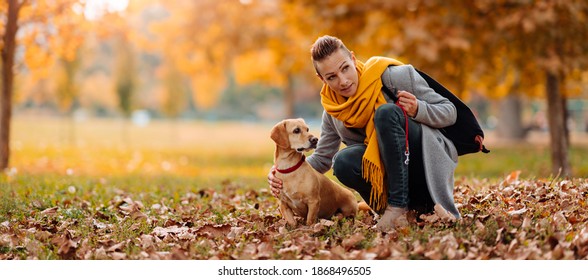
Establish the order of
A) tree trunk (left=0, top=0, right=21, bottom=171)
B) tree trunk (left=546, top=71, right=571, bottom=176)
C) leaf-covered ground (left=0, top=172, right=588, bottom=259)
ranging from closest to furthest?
leaf-covered ground (left=0, top=172, right=588, bottom=259) → tree trunk (left=0, top=0, right=21, bottom=171) → tree trunk (left=546, top=71, right=571, bottom=176)

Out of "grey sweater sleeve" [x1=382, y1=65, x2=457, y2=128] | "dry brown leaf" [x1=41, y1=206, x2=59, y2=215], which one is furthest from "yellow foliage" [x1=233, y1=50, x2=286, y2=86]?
"grey sweater sleeve" [x1=382, y1=65, x2=457, y2=128]

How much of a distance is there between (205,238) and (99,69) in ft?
207

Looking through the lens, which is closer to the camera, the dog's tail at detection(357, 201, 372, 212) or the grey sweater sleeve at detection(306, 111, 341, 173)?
the grey sweater sleeve at detection(306, 111, 341, 173)

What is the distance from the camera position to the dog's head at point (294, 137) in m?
5.05

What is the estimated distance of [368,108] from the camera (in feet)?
15.7

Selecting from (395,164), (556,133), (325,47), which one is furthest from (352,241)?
(556,133)

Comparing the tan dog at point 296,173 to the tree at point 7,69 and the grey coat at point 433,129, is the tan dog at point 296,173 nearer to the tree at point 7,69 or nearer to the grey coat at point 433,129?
the grey coat at point 433,129

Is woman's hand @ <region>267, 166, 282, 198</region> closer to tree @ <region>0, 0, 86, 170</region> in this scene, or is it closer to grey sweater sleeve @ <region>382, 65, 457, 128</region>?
grey sweater sleeve @ <region>382, 65, 457, 128</region>

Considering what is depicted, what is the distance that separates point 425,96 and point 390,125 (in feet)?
1.37

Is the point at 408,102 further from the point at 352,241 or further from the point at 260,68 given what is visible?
the point at 260,68

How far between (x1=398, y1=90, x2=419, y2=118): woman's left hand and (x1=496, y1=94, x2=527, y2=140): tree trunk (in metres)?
22.3

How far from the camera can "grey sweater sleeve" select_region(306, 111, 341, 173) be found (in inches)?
210

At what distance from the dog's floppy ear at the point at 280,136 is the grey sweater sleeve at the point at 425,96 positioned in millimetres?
859
